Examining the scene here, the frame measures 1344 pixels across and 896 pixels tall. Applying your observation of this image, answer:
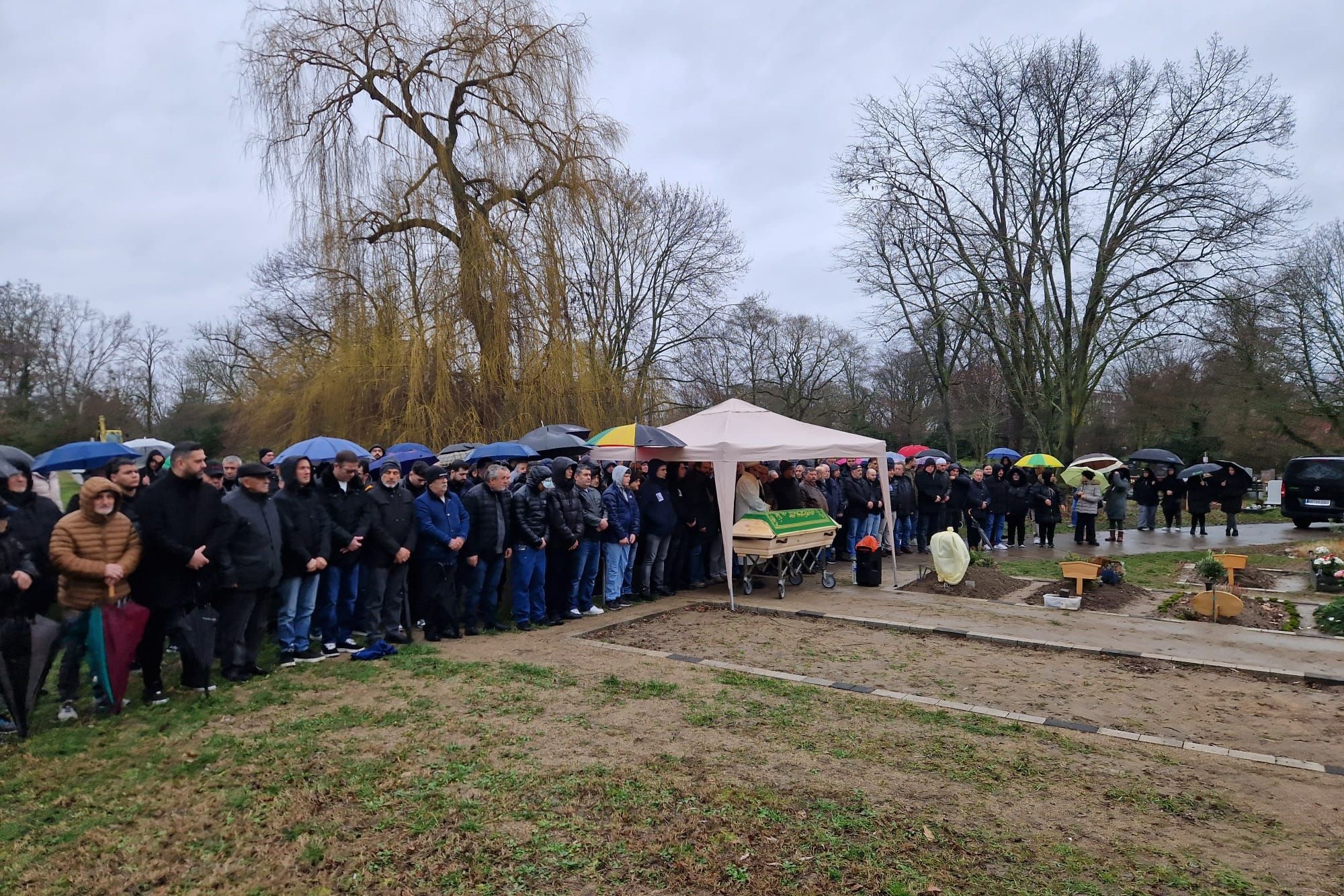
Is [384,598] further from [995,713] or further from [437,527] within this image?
[995,713]

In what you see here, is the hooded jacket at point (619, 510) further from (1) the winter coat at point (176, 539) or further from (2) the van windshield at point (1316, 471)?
(2) the van windshield at point (1316, 471)

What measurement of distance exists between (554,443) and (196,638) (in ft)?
21.0

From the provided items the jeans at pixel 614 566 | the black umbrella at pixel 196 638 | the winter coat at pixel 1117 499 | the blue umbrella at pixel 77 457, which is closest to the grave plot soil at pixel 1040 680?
the jeans at pixel 614 566

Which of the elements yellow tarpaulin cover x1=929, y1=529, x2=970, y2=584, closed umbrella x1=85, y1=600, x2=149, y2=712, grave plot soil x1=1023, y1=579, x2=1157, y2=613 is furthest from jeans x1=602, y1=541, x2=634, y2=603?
grave plot soil x1=1023, y1=579, x2=1157, y2=613

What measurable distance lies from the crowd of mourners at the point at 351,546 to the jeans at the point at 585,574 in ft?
0.08

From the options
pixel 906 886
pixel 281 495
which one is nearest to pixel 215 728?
pixel 281 495

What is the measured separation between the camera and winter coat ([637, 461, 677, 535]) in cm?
1059

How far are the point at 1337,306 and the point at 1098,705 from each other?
1237 inches

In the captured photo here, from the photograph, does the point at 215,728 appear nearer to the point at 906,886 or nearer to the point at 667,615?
the point at 906,886

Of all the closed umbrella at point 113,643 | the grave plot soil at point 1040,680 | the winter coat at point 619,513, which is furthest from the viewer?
the winter coat at point 619,513

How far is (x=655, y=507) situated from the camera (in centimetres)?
1062

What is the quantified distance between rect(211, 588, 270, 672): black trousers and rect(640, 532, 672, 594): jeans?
5.06 metres

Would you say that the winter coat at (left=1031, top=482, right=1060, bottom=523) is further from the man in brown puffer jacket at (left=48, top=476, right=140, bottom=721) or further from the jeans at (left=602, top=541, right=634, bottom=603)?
the man in brown puffer jacket at (left=48, top=476, right=140, bottom=721)

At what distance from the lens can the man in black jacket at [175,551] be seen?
6.10 meters
